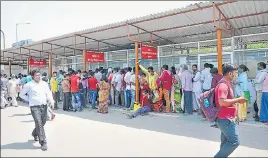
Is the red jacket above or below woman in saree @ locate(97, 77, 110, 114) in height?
above

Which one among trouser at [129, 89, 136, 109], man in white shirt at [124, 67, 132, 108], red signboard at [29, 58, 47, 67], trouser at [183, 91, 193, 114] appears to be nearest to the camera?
trouser at [183, 91, 193, 114]

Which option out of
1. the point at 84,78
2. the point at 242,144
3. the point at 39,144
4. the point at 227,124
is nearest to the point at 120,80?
the point at 84,78

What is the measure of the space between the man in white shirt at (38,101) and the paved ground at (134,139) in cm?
36

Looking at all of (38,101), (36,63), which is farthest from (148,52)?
(36,63)

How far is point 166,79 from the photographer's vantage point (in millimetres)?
8539

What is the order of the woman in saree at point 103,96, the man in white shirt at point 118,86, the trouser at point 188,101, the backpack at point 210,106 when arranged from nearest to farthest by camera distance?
the backpack at point 210,106
the trouser at point 188,101
the woman in saree at point 103,96
the man in white shirt at point 118,86

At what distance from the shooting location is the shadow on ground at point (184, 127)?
17.8ft

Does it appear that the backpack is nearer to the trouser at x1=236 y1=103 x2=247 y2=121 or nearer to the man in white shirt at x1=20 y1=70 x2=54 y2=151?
the man in white shirt at x1=20 y1=70 x2=54 y2=151

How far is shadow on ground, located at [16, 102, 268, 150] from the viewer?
5.44 meters

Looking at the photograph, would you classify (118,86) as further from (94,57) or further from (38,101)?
(38,101)

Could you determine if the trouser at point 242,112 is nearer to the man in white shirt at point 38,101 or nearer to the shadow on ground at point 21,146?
the man in white shirt at point 38,101

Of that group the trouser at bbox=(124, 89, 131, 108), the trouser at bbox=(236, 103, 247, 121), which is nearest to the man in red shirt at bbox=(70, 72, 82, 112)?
the trouser at bbox=(124, 89, 131, 108)

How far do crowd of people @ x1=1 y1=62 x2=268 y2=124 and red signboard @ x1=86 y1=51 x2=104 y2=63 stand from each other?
70cm

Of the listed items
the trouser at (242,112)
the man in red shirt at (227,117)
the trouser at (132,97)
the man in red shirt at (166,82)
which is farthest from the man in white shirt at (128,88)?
the man in red shirt at (227,117)
